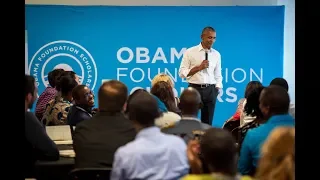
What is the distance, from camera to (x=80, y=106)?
471cm

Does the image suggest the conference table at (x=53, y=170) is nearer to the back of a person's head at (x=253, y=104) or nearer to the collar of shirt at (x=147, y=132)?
the collar of shirt at (x=147, y=132)

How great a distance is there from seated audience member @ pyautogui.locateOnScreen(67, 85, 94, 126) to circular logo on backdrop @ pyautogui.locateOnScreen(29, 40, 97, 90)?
122 inches

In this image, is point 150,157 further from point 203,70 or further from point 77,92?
point 203,70

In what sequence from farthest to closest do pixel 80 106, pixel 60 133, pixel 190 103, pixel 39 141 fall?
pixel 80 106
pixel 60 133
pixel 190 103
pixel 39 141

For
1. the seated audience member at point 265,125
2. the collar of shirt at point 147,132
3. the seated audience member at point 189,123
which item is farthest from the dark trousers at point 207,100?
the collar of shirt at point 147,132

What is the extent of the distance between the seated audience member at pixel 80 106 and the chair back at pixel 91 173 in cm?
157

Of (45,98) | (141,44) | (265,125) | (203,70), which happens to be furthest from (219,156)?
(141,44)

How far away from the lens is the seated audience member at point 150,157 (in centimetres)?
276

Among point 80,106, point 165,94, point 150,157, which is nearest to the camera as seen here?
point 150,157

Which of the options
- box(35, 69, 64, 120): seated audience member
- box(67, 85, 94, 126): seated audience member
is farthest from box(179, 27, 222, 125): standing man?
box(67, 85, 94, 126): seated audience member

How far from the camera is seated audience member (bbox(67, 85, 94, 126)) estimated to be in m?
4.58

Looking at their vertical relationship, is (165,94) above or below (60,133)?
above

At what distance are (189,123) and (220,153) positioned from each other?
1.36 metres

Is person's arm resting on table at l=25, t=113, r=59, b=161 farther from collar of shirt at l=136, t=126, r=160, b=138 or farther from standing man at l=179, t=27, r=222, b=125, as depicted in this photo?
standing man at l=179, t=27, r=222, b=125
